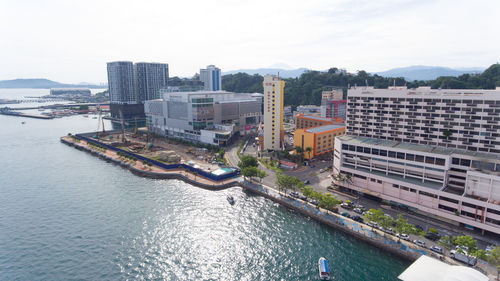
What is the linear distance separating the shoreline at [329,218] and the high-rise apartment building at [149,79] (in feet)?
359

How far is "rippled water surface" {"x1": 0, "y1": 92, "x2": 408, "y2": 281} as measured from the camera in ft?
111

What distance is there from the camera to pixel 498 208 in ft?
117

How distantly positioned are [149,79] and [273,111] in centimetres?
11666

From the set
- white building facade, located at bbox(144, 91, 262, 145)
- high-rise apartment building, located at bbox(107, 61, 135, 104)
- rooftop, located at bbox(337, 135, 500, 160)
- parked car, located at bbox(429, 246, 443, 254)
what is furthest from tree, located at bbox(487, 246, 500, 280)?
high-rise apartment building, located at bbox(107, 61, 135, 104)

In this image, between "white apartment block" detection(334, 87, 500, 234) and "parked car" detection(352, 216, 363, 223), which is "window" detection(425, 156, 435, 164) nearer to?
"white apartment block" detection(334, 87, 500, 234)

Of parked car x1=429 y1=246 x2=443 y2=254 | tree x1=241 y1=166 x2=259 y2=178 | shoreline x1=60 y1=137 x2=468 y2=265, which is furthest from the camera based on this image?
tree x1=241 y1=166 x2=259 y2=178

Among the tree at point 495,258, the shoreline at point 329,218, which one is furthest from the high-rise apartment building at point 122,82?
the tree at point 495,258

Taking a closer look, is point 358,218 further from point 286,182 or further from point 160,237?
point 160,237

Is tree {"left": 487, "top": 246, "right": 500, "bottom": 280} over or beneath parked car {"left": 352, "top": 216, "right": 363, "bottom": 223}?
over

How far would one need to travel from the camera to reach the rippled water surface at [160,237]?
33.9m

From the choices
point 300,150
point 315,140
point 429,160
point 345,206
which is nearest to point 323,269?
point 345,206

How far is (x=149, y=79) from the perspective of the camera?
169375 millimetres

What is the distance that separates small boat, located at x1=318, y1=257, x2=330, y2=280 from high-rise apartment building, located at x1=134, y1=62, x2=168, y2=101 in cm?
15106

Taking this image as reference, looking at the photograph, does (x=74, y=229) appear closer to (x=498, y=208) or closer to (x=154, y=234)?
(x=154, y=234)
